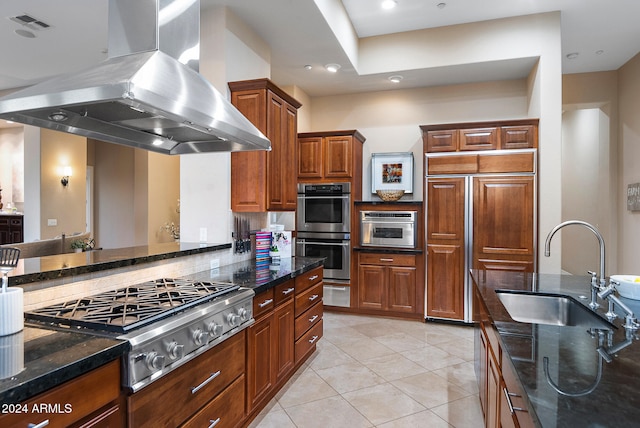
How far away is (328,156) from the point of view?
4777 millimetres

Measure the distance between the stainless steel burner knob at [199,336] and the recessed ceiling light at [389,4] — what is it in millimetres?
3604

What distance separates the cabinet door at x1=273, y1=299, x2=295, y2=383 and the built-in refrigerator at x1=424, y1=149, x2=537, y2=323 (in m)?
2.23

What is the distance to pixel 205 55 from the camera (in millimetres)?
3070

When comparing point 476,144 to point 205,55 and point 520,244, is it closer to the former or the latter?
point 520,244

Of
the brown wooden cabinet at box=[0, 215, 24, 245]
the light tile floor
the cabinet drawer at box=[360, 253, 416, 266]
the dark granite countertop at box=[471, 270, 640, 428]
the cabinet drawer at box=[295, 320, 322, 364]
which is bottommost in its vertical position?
the light tile floor

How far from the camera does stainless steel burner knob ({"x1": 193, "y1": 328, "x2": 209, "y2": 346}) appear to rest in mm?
1627

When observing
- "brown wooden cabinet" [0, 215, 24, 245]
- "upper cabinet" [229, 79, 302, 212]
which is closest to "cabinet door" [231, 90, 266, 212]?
"upper cabinet" [229, 79, 302, 212]

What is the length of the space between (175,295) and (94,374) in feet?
2.22

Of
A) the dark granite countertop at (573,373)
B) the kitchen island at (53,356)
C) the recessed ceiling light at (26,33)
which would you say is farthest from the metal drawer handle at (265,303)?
the recessed ceiling light at (26,33)

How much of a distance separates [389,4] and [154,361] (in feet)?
12.7

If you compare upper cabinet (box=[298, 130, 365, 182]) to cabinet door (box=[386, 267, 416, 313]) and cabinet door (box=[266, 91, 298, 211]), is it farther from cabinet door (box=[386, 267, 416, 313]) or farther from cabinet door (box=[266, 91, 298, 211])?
cabinet door (box=[386, 267, 416, 313])

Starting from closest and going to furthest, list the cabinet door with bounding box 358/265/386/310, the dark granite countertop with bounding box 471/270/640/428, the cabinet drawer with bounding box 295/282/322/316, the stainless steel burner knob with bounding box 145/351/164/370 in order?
the dark granite countertop with bounding box 471/270/640/428, the stainless steel burner knob with bounding box 145/351/164/370, the cabinet drawer with bounding box 295/282/322/316, the cabinet door with bounding box 358/265/386/310

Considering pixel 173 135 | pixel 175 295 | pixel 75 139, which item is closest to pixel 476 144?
pixel 173 135

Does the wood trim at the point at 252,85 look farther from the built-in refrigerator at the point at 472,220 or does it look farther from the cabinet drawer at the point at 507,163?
the cabinet drawer at the point at 507,163
